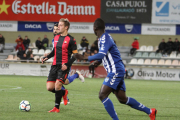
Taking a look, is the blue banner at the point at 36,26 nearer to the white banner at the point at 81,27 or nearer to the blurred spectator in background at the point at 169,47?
the white banner at the point at 81,27

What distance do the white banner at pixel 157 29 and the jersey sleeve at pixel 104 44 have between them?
2175 centimetres

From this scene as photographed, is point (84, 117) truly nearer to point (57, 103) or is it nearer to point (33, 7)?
point (57, 103)

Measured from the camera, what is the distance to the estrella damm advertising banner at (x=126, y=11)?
2591 cm

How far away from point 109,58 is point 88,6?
2181 centimetres

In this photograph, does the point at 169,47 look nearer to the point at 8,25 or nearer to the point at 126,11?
the point at 126,11

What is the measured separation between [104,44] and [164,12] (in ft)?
72.1

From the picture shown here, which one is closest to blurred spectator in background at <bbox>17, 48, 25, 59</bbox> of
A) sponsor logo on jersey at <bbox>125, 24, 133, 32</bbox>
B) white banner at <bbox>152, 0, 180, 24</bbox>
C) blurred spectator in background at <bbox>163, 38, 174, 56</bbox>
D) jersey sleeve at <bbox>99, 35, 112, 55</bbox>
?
sponsor logo on jersey at <bbox>125, 24, 133, 32</bbox>

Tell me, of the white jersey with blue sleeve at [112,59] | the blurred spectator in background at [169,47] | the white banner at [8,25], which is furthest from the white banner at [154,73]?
the white jersey with blue sleeve at [112,59]

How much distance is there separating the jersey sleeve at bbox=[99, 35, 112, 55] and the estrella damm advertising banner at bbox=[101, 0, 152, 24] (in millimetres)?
21172

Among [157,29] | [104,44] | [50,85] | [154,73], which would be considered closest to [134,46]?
[157,29]

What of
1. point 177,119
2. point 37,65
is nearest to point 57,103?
point 177,119

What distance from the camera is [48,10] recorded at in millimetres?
26766

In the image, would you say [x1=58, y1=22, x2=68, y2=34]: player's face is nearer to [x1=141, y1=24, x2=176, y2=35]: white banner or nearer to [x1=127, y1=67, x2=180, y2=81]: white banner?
[x1=127, y1=67, x2=180, y2=81]: white banner

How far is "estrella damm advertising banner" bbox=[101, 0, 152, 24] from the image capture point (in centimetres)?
2591
